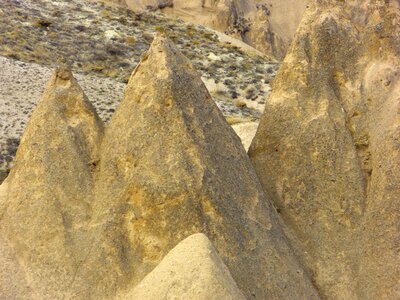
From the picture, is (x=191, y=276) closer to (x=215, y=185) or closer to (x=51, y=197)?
(x=215, y=185)

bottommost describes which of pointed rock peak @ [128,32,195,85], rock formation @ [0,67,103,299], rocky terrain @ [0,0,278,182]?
rocky terrain @ [0,0,278,182]

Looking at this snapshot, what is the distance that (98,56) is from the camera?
78.0 ft

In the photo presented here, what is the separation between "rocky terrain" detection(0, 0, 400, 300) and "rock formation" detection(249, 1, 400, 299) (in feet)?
0.05

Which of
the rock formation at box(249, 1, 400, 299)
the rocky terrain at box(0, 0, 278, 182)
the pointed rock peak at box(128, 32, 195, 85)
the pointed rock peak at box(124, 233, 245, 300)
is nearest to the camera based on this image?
the pointed rock peak at box(124, 233, 245, 300)

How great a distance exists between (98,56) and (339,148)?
1800 centimetres

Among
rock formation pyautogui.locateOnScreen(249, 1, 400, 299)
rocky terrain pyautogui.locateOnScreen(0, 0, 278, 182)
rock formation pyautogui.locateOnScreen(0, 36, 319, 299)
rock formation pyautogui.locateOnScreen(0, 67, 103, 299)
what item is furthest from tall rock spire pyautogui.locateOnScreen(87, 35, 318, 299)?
rocky terrain pyautogui.locateOnScreen(0, 0, 278, 182)

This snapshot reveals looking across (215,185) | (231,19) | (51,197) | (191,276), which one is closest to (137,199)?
(215,185)

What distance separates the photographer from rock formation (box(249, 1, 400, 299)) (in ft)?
21.5

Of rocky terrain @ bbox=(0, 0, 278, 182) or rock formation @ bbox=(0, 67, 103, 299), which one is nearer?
rock formation @ bbox=(0, 67, 103, 299)

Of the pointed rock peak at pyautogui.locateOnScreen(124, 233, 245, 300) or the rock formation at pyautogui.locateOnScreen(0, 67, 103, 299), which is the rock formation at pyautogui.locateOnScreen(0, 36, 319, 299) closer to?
the rock formation at pyautogui.locateOnScreen(0, 67, 103, 299)

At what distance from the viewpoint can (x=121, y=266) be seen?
5.88 m

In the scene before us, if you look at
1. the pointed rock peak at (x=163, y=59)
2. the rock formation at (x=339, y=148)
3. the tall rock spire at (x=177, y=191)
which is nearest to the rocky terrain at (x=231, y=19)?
the rock formation at (x=339, y=148)

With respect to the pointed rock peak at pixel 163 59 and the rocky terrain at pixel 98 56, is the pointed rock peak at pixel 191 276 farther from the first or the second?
the rocky terrain at pixel 98 56

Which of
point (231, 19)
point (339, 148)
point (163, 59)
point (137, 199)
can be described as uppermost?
point (163, 59)
